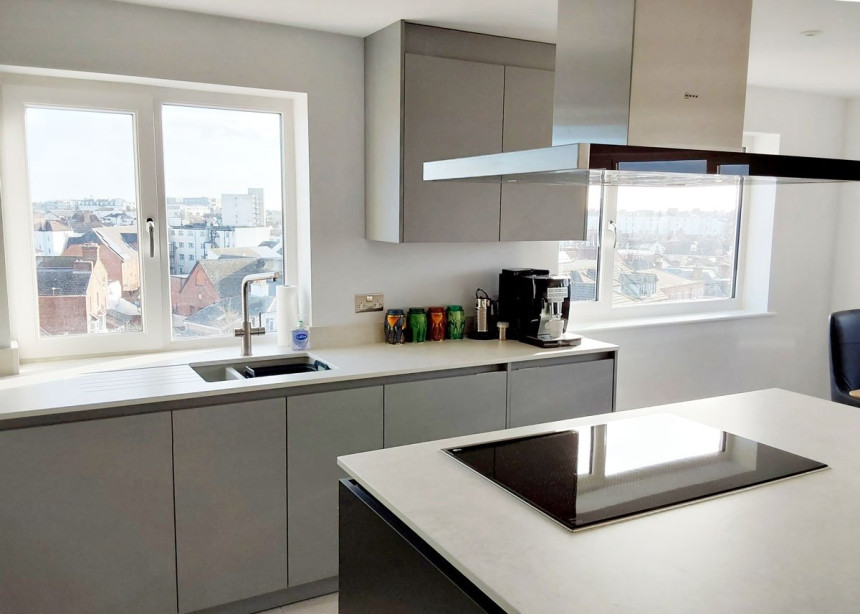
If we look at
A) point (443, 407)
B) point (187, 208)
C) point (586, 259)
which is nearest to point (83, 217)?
point (187, 208)

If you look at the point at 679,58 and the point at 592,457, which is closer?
the point at 679,58

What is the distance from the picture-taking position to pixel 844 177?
1.53 meters

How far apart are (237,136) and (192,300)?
77 cm

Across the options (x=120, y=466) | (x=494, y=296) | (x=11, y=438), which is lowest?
(x=120, y=466)

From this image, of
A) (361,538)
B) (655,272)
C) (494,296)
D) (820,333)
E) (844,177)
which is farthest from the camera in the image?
(820,333)

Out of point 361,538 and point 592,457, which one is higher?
point 592,457

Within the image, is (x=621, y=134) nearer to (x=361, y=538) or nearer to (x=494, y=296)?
(x=361, y=538)

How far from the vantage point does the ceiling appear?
2.58 m

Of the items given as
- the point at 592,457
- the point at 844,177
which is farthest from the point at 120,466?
the point at 844,177

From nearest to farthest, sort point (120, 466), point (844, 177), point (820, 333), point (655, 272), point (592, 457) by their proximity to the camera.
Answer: point (844, 177)
point (592, 457)
point (120, 466)
point (655, 272)
point (820, 333)

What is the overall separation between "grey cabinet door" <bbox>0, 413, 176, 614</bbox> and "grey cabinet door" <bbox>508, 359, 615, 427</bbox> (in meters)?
1.46

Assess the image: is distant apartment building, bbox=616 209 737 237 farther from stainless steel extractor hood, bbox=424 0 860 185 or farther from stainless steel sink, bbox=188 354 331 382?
stainless steel extractor hood, bbox=424 0 860 185

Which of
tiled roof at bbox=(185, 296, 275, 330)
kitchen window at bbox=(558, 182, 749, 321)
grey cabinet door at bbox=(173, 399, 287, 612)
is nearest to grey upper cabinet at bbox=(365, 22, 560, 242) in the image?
tiled roof at bbox=(185, 296, 275, 330)

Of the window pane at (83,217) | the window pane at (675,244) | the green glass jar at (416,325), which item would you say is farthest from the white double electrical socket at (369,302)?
the window pane at (675,244)
